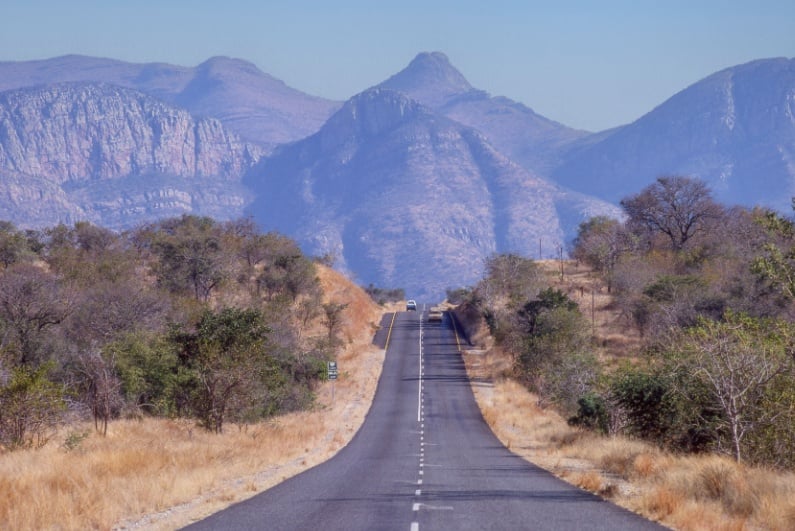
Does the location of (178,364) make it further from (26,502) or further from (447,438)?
(26,502)

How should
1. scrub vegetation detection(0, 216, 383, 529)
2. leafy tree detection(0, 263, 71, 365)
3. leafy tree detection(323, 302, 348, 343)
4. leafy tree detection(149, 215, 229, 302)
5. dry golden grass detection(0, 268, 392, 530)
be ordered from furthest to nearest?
leafy tree detection(323, 302, 348, 343), leafy tree detection(149, 215, 229, 302), leafy tree detection(0, 263, 71, 365), scrub vegetation detection(0, 216, 383, 529), dry golden grass detection(0, 268, 392, 530)

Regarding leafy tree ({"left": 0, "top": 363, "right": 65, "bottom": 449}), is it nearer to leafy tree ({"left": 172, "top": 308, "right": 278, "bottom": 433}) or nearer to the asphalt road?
the asphalt road

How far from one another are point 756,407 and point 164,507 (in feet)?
45.9

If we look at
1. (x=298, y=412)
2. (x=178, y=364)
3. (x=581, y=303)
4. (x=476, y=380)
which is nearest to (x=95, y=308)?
(x=298, y=412)

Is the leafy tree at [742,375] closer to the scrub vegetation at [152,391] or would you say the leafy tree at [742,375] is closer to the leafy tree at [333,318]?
the scrub vegetation at [152,391]

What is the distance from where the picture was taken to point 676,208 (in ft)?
365

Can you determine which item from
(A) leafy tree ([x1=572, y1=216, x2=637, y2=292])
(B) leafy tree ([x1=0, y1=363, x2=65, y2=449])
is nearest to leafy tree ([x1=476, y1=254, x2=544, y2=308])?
(A) leafy tree ([x1=572, y1=216, x2=637, y2=292])

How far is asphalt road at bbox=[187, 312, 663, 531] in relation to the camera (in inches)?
615

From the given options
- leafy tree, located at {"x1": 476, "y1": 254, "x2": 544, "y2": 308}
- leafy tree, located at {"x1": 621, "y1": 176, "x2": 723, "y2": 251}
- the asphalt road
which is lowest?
the asphalt road

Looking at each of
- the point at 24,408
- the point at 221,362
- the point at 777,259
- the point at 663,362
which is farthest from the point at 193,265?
the point at 777,259

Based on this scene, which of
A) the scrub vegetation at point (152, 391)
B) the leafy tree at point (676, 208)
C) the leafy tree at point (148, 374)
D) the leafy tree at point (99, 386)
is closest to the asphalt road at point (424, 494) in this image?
the scrub vegetation at point (152, 391)

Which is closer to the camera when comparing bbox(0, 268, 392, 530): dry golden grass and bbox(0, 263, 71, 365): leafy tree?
bbox(0, 268, 392, 530): dry golden grass

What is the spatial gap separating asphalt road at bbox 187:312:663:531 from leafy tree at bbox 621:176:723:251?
69.6 meters

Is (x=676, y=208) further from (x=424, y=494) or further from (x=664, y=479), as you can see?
(x=424, y=494)
